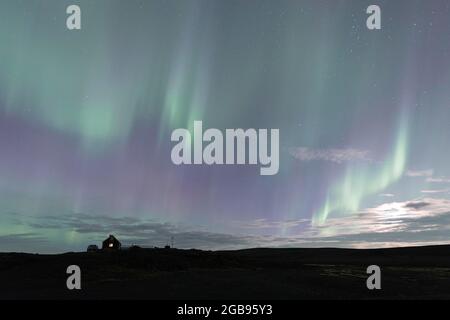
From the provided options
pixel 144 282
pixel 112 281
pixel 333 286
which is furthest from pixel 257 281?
pixel 112 281

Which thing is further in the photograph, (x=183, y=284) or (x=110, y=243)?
(x=110, y=243)

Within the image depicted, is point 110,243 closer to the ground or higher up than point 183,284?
higher up

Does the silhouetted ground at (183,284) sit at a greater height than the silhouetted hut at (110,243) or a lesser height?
lesser

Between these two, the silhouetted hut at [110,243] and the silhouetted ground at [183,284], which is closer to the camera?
the silhouetted ground at [183,284]

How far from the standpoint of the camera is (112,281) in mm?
36469

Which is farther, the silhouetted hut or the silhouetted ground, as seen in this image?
the silhouetted hut

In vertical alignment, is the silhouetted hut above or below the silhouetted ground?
above
